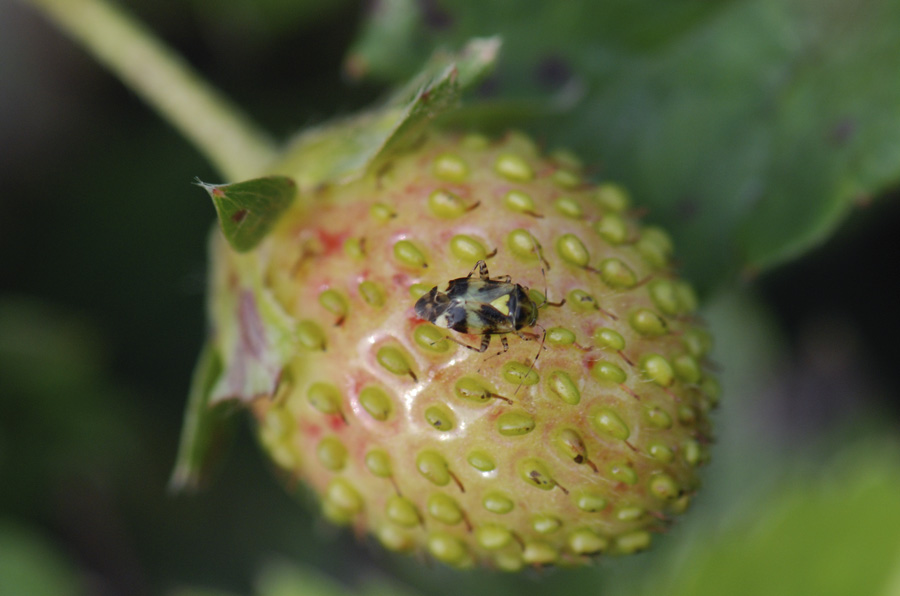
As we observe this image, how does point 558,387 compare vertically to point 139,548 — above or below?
above

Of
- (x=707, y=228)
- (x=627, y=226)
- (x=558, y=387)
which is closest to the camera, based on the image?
(x=558, y=387)


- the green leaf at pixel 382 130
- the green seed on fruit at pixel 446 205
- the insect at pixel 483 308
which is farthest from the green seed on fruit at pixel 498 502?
the green leaf at pixel 382 130

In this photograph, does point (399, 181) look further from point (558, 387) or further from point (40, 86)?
point (40, 86)

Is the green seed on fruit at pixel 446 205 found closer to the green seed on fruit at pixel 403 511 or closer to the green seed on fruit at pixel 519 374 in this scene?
the green seed on fruit at pixel 519 374

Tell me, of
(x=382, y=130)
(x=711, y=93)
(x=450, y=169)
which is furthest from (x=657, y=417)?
(x=711, y=93)

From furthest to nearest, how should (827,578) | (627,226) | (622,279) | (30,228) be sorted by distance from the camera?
1. (30,228)
2. (827,578)
3. (627,226)
4. (622,279)

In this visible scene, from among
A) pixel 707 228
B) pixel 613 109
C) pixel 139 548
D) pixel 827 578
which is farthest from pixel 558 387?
pixel 139 548
